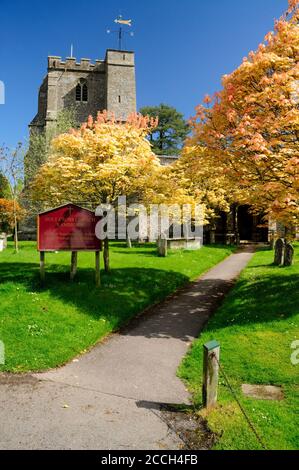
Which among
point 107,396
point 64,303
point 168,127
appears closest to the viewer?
point 107,396

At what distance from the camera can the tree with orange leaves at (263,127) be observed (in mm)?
11250

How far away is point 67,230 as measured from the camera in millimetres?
14570

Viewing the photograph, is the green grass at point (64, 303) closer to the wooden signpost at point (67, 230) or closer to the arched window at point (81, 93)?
the wooden signpost at point (67, 230)

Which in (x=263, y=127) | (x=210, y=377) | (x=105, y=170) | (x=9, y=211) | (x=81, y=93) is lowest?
(x=210, y=377)

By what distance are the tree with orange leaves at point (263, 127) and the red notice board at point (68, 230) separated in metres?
5.07

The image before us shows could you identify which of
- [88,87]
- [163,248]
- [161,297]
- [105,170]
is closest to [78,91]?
[88,87]

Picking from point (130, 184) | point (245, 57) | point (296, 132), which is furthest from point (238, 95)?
point (130, 184)

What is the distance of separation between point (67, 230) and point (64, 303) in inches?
121

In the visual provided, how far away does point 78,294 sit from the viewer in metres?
13.8

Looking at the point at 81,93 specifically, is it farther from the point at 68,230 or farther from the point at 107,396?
the point at 107,396

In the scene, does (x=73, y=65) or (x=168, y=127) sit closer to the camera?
(x=73, y=65)

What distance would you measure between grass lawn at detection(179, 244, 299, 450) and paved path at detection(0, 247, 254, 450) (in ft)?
2.30

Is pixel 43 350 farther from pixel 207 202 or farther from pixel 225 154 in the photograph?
pixel 207 202

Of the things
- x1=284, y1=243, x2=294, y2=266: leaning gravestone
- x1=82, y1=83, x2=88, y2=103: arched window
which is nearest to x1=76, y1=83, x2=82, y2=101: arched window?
x1=82, y1=83, x2=88, y2=103: arched window
